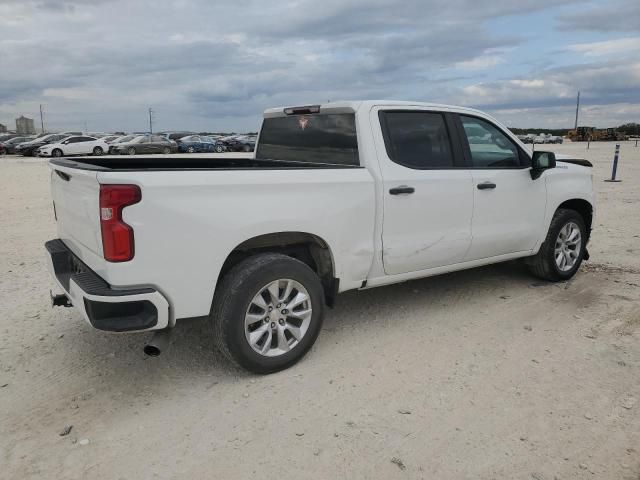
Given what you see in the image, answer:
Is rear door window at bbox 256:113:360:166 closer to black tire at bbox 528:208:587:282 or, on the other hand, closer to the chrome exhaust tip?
the chrome exhaust tip

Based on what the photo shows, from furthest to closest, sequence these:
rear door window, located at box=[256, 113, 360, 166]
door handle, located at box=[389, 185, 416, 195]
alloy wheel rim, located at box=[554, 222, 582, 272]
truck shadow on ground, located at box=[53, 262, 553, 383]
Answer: alloy wheel rim, located at box=[554, 222, 582, 272] → rear door window, located at box=[256, 113, 360, 166] → door handle, located at box=[389, 185, 416, 195] → truck shadow on ground, located at box=[53, 262, 553, 383]

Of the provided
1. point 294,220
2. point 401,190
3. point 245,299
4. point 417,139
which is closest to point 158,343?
point 245,299

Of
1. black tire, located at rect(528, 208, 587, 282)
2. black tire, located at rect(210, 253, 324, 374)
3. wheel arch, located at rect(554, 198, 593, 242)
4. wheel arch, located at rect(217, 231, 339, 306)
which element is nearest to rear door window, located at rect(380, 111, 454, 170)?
wheel arch, located at rect(217, 231, 339, 306)

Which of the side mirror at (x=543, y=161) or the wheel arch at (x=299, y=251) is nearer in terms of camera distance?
the wheel arch at (x=299, y=251)

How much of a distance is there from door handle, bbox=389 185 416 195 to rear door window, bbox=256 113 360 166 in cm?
34

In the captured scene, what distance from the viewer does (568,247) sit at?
5.90m

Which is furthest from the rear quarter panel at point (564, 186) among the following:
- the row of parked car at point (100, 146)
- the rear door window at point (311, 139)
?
the row of parked car at point (100, 146)

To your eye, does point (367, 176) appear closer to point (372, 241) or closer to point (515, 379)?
point (372, 241)

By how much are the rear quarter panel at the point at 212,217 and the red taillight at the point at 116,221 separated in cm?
4

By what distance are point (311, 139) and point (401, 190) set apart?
1.00 metres

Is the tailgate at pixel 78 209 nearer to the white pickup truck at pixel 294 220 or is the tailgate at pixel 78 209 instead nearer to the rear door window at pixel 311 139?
the white pickup truck at pixel 294 220

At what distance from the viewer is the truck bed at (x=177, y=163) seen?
3.74 metres

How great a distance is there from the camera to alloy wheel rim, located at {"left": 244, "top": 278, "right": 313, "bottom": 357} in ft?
11.9

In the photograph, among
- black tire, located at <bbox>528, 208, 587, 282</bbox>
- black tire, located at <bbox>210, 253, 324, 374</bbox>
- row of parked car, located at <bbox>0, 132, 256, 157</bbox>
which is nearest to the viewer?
black tire, located at <bbox>210, 253, 324, 374</bbox>
